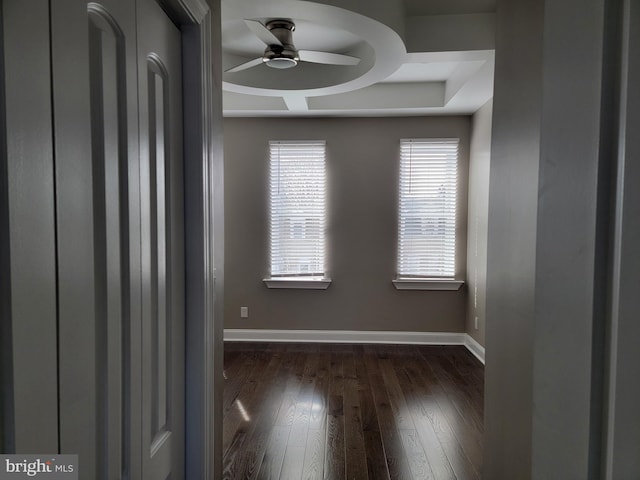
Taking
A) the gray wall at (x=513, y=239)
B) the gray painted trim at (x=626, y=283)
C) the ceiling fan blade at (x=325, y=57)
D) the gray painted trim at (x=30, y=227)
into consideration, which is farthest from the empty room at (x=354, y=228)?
the gray painted trim at (x=626, y=283)

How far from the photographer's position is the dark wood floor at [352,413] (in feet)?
7.12

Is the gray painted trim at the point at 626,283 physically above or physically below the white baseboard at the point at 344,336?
above

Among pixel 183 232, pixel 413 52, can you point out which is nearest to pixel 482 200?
pixel 413 52

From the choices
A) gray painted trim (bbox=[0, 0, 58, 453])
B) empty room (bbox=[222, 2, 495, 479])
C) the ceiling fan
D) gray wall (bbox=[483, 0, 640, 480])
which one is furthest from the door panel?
empty room (bbox=[222, 2, 495, 479])

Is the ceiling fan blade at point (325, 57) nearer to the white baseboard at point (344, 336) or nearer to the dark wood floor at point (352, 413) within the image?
the dark wood floor at point (352, 413)

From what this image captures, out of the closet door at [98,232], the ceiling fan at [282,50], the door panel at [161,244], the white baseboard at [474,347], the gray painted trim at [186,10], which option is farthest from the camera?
the white baseboard at [474,347]

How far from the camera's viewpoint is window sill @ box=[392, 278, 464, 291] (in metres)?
4.30

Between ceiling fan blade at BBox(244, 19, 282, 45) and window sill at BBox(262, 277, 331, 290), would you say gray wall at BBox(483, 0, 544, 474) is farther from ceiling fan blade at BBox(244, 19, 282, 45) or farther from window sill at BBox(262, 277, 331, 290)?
window sill at BBox(262, 277, 331, 290)

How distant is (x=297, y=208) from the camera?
14.4ft

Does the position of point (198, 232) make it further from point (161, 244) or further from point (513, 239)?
point (513, 239)

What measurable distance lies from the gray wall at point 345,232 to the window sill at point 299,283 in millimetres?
77

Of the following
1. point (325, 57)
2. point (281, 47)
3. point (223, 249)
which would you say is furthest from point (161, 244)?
point (325, 57)

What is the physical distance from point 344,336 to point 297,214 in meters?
1.56

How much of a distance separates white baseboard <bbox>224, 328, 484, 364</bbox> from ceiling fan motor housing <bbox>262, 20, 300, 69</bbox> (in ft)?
9.81
